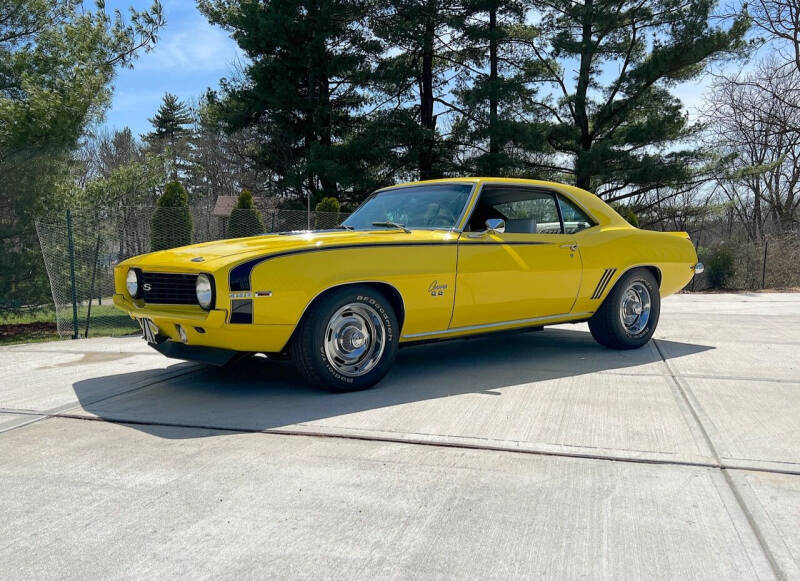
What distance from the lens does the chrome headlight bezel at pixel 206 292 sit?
3.95 metres

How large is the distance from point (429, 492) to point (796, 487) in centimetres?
159

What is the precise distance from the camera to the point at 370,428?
3.64 m

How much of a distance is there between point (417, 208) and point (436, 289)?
976 mm

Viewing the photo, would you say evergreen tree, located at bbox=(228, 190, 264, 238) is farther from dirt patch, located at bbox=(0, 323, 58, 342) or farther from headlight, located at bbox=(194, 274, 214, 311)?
headlight, located at bbox=(194, 274, 214, 311)

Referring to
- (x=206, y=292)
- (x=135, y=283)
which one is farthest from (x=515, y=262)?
(x=135, y=283)

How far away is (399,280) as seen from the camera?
14.8 feet

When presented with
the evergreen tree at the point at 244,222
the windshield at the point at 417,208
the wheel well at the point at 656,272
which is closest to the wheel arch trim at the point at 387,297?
the windshield at the point at 417,208

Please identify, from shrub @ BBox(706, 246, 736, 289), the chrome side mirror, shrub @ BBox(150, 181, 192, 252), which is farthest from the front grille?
shrub @ BBox(706, 246, 736, 289)

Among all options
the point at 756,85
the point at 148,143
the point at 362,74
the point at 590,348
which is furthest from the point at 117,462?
the point at 148,143

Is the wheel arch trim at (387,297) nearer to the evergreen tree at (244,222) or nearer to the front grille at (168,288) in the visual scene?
the front grille at (168,288)

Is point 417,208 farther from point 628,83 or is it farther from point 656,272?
point 628,83

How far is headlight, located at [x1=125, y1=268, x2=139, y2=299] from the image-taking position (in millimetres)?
4660

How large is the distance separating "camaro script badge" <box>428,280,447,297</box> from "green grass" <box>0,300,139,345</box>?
767 cm

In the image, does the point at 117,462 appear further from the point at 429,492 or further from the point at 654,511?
the point at 654,511
